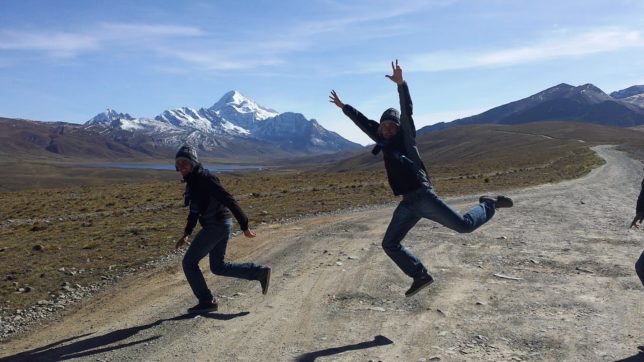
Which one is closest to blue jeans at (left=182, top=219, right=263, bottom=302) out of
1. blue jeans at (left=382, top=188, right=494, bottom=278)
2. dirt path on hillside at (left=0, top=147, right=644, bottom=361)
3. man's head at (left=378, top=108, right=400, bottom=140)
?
dirt path on hillside at (left=0, top=147, right=644, bottom=361)

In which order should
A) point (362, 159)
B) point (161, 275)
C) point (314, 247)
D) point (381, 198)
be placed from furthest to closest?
1. point (362, 159)
2. point (381, 198)
3. point (314, 247)
4. point (161, 275)

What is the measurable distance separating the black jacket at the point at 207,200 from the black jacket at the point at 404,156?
7.74ft

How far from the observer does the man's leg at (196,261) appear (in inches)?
313

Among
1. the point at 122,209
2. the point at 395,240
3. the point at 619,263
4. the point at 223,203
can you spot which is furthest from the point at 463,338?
the point at 122,209

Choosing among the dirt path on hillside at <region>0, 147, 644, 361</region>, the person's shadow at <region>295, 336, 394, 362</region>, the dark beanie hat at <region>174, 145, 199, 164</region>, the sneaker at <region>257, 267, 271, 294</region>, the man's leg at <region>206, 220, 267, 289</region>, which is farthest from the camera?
the sneaker at <region>257, 267, 271, 294</region>

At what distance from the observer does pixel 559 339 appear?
20.2ft

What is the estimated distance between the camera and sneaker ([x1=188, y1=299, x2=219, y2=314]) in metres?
7.97

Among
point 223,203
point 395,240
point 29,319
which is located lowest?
point 29,319

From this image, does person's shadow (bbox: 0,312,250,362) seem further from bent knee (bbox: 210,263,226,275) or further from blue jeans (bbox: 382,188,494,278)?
blue jeans (bbox: 382,188,494,278)

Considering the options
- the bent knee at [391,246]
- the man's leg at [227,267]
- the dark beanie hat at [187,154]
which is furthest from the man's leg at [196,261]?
the bent knee at [391,246]

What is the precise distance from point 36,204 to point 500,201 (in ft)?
112

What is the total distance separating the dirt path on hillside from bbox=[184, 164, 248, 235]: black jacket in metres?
1.53

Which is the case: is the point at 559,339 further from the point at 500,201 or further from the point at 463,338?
the point at 500,201

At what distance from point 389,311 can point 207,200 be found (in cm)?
330
